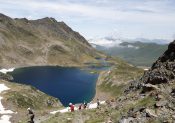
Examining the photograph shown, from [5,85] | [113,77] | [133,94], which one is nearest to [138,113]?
[133,94]

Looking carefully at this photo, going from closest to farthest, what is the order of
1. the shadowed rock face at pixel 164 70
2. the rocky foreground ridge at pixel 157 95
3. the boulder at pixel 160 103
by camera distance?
the rocky foreground ridge at pixel 157 95 < the boulder at pixel 160 103 < the shadowed rock face at pixel 164 70

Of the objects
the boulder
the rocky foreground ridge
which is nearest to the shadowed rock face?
the rocky foreground ridge

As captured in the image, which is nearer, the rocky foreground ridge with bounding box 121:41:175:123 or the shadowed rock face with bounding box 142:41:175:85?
the rocky foreground ridge with bounding box 121:41:175:123

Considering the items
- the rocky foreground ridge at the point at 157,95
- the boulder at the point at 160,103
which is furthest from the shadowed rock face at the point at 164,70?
the boulder at the point at 160,103

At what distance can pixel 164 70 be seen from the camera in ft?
157

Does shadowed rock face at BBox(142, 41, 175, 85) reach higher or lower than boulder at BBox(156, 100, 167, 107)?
higher

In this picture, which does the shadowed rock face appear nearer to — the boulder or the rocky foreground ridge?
the rocky foreground ridge

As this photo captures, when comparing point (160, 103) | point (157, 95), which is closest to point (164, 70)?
point (157, 95)

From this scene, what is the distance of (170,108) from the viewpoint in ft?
121

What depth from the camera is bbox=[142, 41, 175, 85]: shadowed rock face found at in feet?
151

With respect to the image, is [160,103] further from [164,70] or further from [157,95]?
[164,70]

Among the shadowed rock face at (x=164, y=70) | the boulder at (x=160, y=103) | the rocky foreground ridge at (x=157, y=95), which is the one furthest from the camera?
the shadowed rock face at (x=164, y=70)

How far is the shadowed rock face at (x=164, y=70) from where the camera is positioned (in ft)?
151

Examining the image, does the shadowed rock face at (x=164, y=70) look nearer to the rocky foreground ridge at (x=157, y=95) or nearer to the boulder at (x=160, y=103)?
the rocky foreground ridge at (x=157, y=95)
